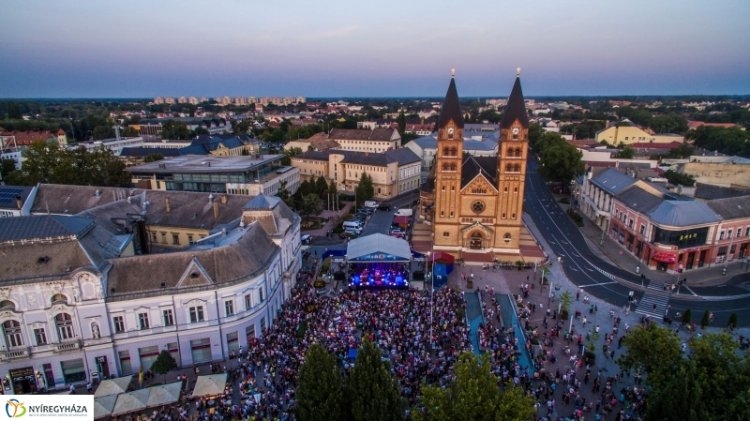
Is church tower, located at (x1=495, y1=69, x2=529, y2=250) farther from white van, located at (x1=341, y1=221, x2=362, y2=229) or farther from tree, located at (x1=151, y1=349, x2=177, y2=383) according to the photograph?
tree, located at (x1=151, y1=349, x2=177, y2=383)

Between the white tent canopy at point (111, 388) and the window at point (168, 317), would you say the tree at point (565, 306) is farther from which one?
the white tent canopy at point (111, 388)

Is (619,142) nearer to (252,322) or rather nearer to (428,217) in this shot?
(428,217)

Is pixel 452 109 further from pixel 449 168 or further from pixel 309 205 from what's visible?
pixel 309 205

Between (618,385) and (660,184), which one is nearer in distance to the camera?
(618,385)

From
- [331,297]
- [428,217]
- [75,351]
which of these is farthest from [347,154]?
[75,351]

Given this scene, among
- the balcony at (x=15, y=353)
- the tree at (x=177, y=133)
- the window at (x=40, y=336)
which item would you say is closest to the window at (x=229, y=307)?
the window at (x=40, y=336)

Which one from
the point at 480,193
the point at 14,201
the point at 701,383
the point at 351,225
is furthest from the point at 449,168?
the point at 14,201

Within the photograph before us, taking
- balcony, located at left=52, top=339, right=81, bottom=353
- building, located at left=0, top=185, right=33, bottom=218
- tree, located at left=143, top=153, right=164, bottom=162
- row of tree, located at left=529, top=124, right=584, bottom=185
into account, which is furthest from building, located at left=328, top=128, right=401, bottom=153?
balcony, located at left=52, top=339, right=81, bottom=353
